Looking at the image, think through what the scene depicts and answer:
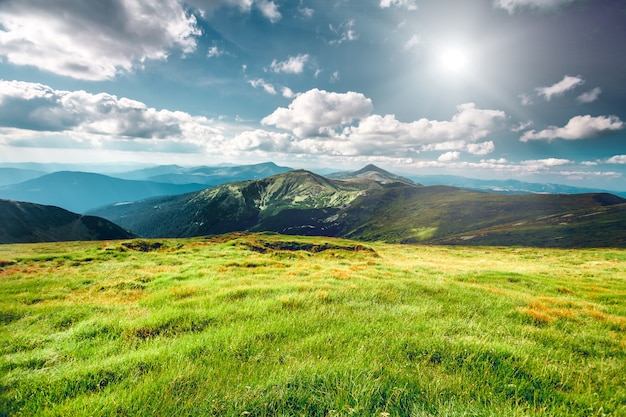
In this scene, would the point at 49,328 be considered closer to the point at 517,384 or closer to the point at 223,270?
the point at 223,270

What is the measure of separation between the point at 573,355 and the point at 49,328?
13356 mm

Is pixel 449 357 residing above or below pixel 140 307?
above

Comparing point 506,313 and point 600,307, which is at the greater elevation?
point 506,313

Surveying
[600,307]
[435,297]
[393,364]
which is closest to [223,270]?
[435,297]

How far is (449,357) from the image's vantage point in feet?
17.4

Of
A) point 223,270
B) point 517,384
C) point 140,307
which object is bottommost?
point 223,270

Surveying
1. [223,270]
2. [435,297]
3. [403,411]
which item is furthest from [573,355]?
[223,270]

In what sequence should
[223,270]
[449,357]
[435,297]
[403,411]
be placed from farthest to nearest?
[223,270], [435,297], [449,357], [403,411]

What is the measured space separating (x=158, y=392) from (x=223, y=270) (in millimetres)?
13215

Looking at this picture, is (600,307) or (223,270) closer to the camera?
(600,307)

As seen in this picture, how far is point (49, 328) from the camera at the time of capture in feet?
23.2

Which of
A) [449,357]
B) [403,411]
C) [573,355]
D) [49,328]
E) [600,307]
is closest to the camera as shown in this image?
[403,411]

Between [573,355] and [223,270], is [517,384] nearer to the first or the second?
[573,355]

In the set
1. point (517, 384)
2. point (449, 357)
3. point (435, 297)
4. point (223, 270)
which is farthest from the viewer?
point (223, 270)
